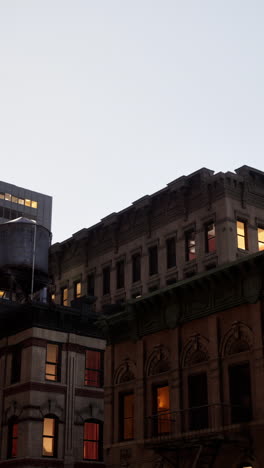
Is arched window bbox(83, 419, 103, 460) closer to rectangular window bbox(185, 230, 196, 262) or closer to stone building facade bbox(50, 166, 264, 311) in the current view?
stone building facade bbox(50, 166, 264, 311)

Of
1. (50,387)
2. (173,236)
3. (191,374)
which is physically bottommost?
(191,374)

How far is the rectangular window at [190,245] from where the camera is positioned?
148ft

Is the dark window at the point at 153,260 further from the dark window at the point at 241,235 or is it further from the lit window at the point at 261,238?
the lit window at the point at 261,238

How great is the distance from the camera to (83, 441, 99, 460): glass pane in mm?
39750

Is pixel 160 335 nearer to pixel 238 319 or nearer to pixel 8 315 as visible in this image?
pixel 238 319

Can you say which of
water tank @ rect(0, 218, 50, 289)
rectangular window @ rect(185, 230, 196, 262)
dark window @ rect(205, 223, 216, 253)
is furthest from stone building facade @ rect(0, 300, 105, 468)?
dark window @ rect(205, 223, 216, 253)

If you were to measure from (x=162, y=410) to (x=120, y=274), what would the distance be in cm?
2296

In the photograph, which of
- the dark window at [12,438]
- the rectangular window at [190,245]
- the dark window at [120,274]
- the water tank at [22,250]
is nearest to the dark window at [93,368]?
the dark window at [12,438]

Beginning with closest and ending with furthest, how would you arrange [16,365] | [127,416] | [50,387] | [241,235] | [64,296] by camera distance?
[127,416] < [50,387] < [16,365] < [241,235] < [64,296]

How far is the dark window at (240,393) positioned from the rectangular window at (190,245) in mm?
19746

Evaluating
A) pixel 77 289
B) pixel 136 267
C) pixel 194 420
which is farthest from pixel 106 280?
pixel 194 420

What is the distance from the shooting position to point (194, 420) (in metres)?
26.7

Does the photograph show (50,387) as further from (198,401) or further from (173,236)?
(198,401)

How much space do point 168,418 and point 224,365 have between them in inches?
142
